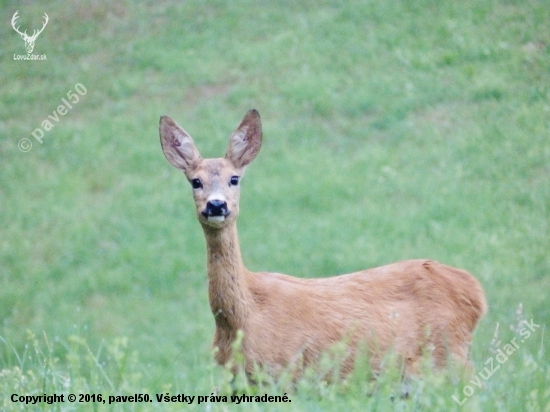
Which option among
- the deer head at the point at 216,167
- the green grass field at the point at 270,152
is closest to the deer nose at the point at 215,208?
the deer head at the point at 216,167

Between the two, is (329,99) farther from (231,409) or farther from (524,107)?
(231,409)

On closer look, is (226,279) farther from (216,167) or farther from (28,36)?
(28,36)

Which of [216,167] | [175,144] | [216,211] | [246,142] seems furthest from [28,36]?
[216,211]

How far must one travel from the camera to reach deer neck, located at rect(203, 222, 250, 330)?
623cm

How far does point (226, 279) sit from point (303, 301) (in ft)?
1.86

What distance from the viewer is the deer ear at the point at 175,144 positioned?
6824 mm

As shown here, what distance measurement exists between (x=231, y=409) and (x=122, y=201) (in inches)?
393

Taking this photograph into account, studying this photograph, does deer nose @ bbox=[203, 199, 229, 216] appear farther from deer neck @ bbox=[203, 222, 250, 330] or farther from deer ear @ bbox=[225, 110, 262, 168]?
deer ear @ bbox=[225, 110, 262, 168]

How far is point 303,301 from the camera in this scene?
21.4 feet

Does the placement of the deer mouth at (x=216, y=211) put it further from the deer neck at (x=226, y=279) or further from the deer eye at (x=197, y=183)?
the deer eye at (x=197, y=183)

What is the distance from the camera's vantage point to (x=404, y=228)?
1259cm

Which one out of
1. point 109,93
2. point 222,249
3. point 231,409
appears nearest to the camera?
point 231,409

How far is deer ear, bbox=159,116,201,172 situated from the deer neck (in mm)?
710

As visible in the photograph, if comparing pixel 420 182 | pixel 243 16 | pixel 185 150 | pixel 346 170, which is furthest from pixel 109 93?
pixel 185 150
